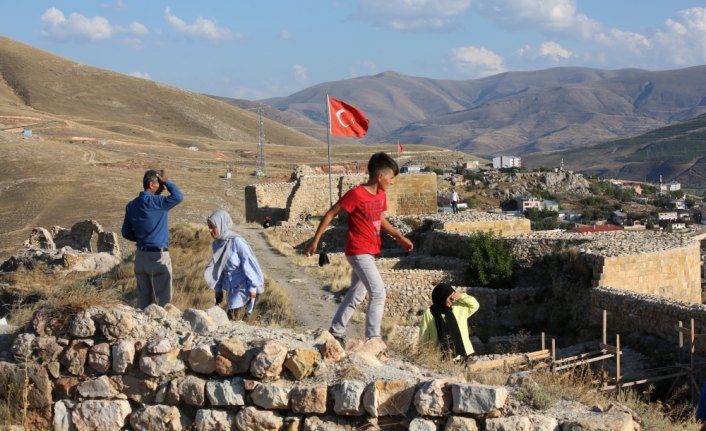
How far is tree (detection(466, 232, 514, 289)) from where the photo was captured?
15.8 metres

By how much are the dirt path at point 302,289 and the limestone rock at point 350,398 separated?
13.9 feet

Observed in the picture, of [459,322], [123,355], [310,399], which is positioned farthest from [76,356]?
[459,322]

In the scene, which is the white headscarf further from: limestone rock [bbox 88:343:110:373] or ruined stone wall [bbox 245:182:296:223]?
ruined stone wall [bbox 245:182:296:223]

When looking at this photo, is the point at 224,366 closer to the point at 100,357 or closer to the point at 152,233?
the point at 100,357

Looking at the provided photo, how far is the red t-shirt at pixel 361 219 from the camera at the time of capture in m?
6.86

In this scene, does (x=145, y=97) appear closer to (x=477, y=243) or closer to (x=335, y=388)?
(x=477, y=243)

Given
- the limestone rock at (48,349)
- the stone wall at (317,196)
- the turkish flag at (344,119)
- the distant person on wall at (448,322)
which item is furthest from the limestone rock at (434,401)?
the stone wall at (317,196)

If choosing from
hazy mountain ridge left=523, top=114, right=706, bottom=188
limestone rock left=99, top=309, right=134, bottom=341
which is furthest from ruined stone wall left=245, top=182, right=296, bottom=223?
hazy mountain ridge left=523, top=114, right=706, bottom=188

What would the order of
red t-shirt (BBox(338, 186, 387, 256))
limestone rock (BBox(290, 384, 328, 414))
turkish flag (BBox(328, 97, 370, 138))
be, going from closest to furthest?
limestone rock (BBox(290, 384, 328, 414))
red t-shirt (BBox(338, 186, 387, 256))
turkish flag (BBox(328, 97, 370, 138))

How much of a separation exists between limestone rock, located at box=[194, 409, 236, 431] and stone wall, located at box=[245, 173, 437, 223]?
17.9 m

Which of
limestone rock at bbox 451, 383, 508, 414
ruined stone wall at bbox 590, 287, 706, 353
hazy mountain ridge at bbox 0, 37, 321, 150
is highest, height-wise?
hazy mountain ridge at bbox 0, 37, 321, 150

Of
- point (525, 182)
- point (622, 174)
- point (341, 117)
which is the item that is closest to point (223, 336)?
point (341, 117)

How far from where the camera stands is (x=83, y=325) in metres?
5.90

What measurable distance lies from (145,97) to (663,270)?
131m
